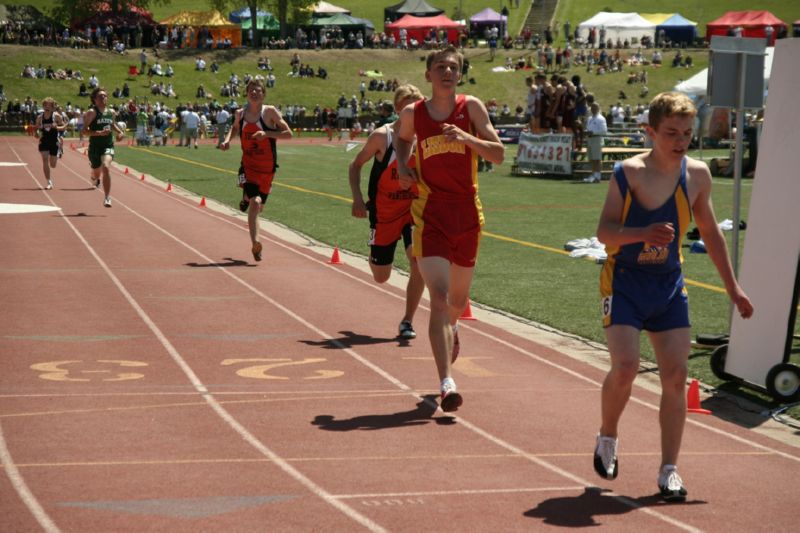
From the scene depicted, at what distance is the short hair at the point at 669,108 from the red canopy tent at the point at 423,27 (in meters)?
85.4

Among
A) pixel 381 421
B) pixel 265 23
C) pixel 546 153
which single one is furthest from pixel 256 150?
pixel 265 23

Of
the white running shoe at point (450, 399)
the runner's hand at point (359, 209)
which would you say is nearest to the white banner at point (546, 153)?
the runner's hand at point (359, 209)

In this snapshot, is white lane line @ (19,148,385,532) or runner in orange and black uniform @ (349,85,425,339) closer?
white lane line @ (19,148,385,532)

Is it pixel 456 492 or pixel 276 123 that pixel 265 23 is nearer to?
pixel 276 123

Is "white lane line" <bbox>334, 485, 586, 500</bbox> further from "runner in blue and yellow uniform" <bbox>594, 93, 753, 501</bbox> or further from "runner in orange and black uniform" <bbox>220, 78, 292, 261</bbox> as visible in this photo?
"runner in orange and black uniform" <bbox>220, 78, 292, 261</bbox>

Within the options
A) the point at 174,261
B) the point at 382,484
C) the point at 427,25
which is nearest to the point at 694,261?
the point at 174,261

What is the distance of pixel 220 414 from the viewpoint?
8039 mm

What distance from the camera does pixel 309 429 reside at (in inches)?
303

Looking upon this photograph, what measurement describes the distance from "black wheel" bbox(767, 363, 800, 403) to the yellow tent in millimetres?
85457

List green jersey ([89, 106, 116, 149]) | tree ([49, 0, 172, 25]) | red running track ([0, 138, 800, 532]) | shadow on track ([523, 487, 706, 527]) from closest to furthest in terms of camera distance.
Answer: shadow on track ([523, 487, 706, 527]), red running track ([0, 138, 800, 532]), green jersey ([89, 106, 116, 149]), tree ([49, 0, 172, 25])

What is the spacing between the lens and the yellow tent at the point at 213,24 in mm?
91938

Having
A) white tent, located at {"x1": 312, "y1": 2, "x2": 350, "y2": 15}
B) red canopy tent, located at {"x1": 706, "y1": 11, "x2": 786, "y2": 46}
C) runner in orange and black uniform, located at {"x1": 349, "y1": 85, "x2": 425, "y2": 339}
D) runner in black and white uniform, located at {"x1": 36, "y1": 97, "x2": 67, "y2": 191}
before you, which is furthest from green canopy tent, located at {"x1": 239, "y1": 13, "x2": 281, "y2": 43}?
runner in orange and black uniform, located at {"x1": 349, "y1": 85, "x2": 425, "y2": 339}

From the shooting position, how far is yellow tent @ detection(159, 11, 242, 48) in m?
91.9

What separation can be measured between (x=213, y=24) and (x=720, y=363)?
284 ft
